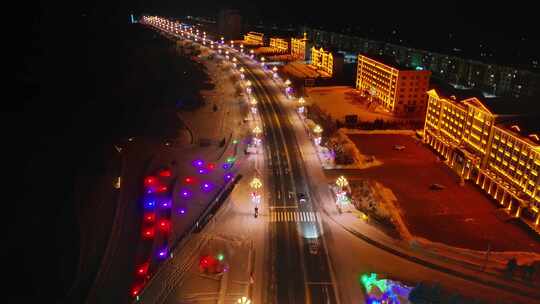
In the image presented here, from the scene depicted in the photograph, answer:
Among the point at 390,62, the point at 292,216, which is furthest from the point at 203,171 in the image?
the point at 390,62

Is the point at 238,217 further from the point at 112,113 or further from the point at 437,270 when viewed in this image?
the point at 112,113

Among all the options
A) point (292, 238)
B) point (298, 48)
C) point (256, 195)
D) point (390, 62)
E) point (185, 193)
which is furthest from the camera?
point (298, 48)

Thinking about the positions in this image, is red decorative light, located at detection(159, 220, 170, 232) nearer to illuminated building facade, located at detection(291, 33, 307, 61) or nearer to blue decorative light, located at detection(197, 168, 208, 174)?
blue decorative light, located at detection(197, 168, 208, 174)

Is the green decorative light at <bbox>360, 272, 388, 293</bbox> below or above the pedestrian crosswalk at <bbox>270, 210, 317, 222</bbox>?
below

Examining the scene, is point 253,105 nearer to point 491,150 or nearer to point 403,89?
point 403,89

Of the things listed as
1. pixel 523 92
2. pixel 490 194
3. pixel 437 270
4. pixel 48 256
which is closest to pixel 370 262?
pixel 437 270

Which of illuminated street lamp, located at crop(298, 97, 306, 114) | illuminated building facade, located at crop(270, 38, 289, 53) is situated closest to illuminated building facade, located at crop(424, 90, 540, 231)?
illuminated street lamp, located at crop(298, 97, 306, 114)

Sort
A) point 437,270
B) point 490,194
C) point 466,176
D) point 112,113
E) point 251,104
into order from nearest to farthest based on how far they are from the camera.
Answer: point 437,270, point 490,194, point 466,176, point 112,113, point 251,104
